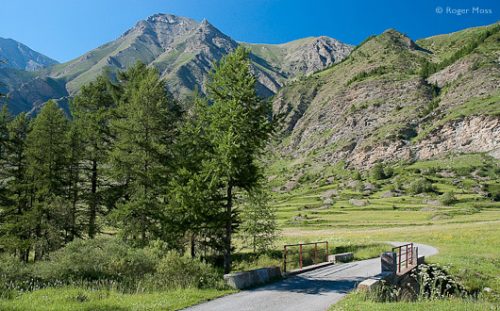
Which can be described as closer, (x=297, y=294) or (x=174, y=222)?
(x=297, y=294)

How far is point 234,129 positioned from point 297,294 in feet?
27.4

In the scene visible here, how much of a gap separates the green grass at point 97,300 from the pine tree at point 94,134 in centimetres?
1520

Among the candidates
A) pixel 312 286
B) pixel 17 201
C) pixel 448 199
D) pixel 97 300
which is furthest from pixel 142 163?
pixel 448 199

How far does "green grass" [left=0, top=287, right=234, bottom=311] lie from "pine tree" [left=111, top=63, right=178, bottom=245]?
937 cm

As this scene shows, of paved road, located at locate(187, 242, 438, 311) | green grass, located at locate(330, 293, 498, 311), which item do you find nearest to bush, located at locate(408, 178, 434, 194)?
paved road, located at locate(187, 242, 438, 311)

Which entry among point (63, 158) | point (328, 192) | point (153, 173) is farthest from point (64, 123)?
point (328, 192)

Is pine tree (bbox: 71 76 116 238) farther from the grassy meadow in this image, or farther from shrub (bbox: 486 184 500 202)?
shrub (bbox: 486 184 500 202)

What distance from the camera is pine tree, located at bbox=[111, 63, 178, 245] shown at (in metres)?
23.7

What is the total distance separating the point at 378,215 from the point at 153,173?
80.9 metres

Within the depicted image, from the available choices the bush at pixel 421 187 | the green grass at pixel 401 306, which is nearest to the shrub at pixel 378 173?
the bush at pixel 421 187

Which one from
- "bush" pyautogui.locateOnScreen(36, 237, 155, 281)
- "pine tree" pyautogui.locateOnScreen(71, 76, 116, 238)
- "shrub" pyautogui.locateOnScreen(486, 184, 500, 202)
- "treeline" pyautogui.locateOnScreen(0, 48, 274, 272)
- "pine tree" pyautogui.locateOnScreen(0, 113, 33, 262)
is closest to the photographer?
"bush" pyautogui.locateOnScreen(36, 237, 155, 281)

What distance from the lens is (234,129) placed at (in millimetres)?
19000

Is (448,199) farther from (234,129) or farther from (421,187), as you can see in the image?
(234,129)

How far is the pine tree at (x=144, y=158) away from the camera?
77.8 feet
